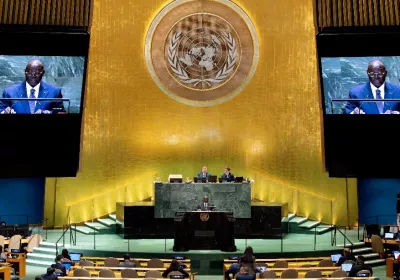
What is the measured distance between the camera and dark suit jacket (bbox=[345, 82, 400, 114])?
16500mm

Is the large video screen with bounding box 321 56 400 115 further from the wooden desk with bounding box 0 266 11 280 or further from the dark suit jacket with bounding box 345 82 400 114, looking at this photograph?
the wooden desk with bounding box 0 266 11 280

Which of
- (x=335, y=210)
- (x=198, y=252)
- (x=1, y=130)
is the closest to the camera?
(x=198, y=252)

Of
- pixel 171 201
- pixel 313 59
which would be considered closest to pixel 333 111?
pixel 313 59

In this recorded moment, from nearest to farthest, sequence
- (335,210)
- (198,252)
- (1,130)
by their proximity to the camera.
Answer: (198,252) → (1,130) → (335,210)

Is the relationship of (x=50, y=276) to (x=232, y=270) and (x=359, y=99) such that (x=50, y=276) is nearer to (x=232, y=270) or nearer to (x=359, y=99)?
(x=232, y=270)

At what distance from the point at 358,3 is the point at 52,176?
940cm

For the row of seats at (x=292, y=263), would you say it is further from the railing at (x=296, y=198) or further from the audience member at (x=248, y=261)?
the railing at (x=296, y=198)

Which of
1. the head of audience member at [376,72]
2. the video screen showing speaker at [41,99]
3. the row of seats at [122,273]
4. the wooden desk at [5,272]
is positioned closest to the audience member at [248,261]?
the row of seats at [122,273]

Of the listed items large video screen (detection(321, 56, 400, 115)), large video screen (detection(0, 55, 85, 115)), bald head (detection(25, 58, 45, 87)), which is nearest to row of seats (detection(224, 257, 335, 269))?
large video screen (detection(321, 56, 400, 115))

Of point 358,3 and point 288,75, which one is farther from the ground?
point 358,3

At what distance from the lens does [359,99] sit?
52.8 feet

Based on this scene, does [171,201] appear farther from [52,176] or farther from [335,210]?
[335,210]

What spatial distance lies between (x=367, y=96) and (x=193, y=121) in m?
4.82

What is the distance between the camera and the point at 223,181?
15.9 metres
